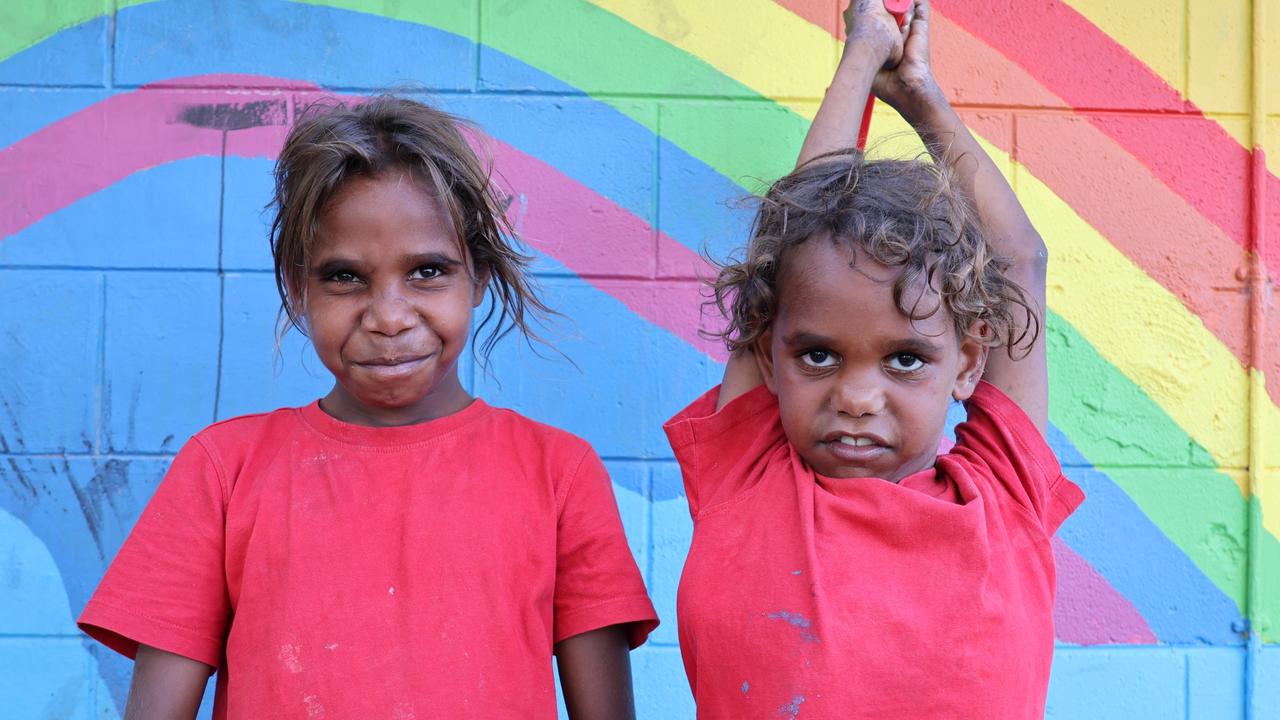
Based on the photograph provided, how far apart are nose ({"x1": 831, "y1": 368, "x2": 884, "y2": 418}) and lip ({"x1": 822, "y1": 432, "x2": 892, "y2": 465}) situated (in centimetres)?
4

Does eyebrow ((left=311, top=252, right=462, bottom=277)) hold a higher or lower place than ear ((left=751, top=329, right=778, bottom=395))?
higher

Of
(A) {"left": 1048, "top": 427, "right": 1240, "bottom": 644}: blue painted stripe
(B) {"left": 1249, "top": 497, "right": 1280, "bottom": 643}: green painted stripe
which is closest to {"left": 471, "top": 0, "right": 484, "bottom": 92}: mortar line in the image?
(A) {"left": 1048, "top": 427, "right": 1240, "bottom": 644}: blue painted stripe

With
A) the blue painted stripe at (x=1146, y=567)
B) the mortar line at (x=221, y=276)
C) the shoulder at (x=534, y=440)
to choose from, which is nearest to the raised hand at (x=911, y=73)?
the shoulder at (x=534, y=440)

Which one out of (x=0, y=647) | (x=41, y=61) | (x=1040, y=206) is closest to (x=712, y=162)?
(x=1040, y=206)

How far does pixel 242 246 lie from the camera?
2457 millimetres

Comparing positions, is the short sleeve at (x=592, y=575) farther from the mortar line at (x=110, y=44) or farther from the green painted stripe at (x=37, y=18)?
the green painted stripe at (x=37, y=18)

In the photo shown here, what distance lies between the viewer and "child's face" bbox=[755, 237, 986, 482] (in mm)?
1545

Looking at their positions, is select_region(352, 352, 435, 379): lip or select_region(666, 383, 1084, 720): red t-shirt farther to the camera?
select_region(352, 352, 435, 379): lip

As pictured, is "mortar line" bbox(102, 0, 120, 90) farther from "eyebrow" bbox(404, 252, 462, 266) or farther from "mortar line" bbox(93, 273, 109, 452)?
"eyebrow" bbox(404, 252, 462, 266)

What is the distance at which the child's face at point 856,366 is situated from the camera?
1.54 metres

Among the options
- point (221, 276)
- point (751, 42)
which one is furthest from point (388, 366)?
point (751, 42)

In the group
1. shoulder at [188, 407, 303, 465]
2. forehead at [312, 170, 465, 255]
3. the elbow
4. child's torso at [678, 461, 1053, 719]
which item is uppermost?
the elbow

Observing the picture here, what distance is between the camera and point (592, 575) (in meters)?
1.70

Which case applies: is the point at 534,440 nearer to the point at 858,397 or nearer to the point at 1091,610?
the point at 858,397
